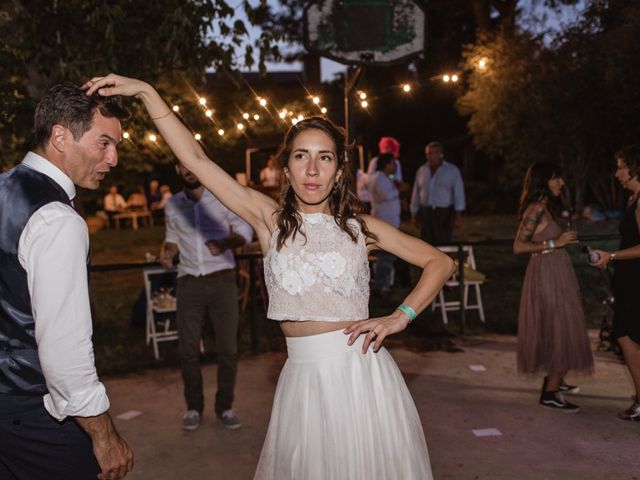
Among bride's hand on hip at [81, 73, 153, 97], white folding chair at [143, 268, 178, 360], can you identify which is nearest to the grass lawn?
white folding chair at [143, 268, 178, 360]

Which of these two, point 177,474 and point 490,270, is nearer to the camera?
point 177,474

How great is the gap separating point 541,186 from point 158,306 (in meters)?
4.27

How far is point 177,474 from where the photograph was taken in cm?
423

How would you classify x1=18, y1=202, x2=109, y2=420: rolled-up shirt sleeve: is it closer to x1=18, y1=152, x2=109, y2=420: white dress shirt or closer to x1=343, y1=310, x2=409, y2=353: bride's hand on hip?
x1=18, y1=152, x2=109, y2=420: white dress shirt

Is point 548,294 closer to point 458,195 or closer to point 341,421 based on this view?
point 341,421

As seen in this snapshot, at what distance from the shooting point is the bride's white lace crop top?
8.86ft

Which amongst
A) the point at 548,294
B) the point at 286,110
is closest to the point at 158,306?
the point at 286,110

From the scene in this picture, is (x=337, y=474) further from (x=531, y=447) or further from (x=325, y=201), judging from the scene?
(x=531, y=447)

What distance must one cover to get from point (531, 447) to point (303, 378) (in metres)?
2.54

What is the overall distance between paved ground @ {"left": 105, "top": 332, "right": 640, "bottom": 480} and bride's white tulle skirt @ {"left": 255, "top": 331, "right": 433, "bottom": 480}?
166 centimetres

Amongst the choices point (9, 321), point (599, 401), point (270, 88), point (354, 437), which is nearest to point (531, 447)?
point (599, 401)

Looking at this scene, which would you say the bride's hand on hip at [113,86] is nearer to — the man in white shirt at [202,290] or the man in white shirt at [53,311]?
the man in white shirt at [53,311]

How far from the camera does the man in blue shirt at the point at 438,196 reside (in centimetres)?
996

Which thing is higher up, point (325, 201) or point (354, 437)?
point (325, 201)
